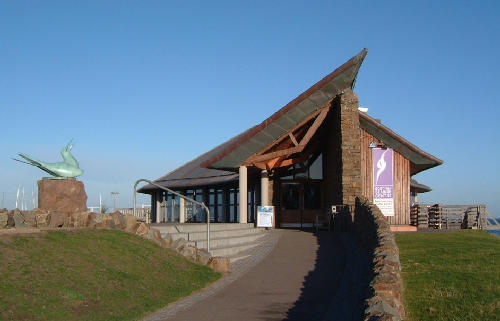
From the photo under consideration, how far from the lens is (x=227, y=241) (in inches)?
667

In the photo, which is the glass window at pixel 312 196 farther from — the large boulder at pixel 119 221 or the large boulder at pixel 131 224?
the large boulder at pixel 119 221

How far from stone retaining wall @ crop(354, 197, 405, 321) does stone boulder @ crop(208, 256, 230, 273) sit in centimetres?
366

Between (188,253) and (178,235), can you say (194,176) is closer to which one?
(178,235)

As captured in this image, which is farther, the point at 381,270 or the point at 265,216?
the point at 265,216

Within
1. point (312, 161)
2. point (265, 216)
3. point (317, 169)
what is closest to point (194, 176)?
point (312, 161)

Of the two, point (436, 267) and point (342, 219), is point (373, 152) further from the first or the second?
point (436, 267)

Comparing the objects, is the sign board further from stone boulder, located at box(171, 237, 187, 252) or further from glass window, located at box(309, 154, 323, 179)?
stone boulder, located at box(171, 237, 187, 252)

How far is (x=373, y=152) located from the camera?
2519cm

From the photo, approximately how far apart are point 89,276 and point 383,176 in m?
17.7

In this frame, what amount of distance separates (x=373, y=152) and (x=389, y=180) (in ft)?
4.73

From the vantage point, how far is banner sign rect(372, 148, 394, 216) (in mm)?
25188

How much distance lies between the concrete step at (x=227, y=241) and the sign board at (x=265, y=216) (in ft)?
6.97

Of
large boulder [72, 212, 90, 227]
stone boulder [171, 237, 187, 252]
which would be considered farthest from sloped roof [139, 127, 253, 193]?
large boulder [72, 212, 90, 227]

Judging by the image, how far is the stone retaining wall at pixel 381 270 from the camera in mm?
7273
